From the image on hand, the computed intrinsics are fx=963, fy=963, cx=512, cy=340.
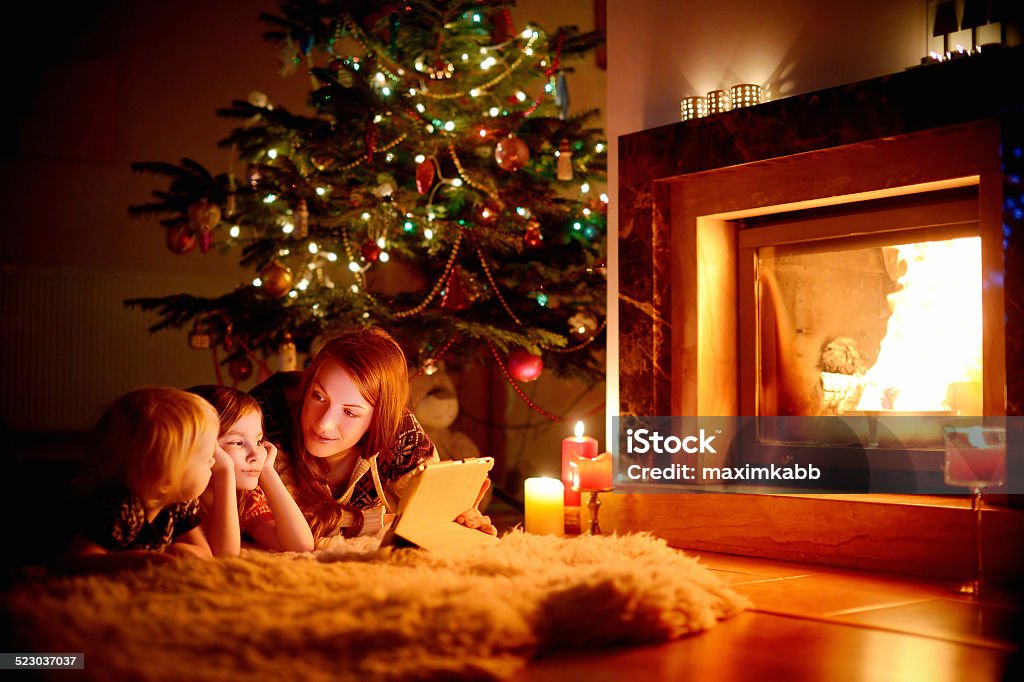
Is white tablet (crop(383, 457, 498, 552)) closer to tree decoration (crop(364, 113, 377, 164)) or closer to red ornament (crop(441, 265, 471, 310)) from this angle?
red ornament (crop(441, 265, 471, 310))

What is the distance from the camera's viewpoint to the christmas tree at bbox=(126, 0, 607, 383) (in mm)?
3256

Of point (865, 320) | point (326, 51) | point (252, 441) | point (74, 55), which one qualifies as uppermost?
point (74, 55)

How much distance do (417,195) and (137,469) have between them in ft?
6.24

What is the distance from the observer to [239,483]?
6.52 ft

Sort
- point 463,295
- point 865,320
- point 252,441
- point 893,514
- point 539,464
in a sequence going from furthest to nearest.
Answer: point 539,464
point 463,295
point 865,320
point 893,514
point 252,441

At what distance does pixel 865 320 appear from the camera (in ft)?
8.87

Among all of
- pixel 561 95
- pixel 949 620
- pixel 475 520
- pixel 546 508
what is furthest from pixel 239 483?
pixel 561 95

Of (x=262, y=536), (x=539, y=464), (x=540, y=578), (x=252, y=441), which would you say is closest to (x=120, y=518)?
(x=252, y=441)

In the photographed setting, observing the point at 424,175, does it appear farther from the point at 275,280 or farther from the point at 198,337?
the point at 198,337

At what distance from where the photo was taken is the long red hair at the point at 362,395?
2.24 meters

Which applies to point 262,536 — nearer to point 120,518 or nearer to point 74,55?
point 120,518

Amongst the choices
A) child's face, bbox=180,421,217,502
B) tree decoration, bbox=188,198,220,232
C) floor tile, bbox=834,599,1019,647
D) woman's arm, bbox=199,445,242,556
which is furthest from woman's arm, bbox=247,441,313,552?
tree decoration, bbox=188,198,220,232

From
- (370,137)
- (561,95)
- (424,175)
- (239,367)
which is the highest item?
(561,95)

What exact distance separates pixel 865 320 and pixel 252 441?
5.63ft
